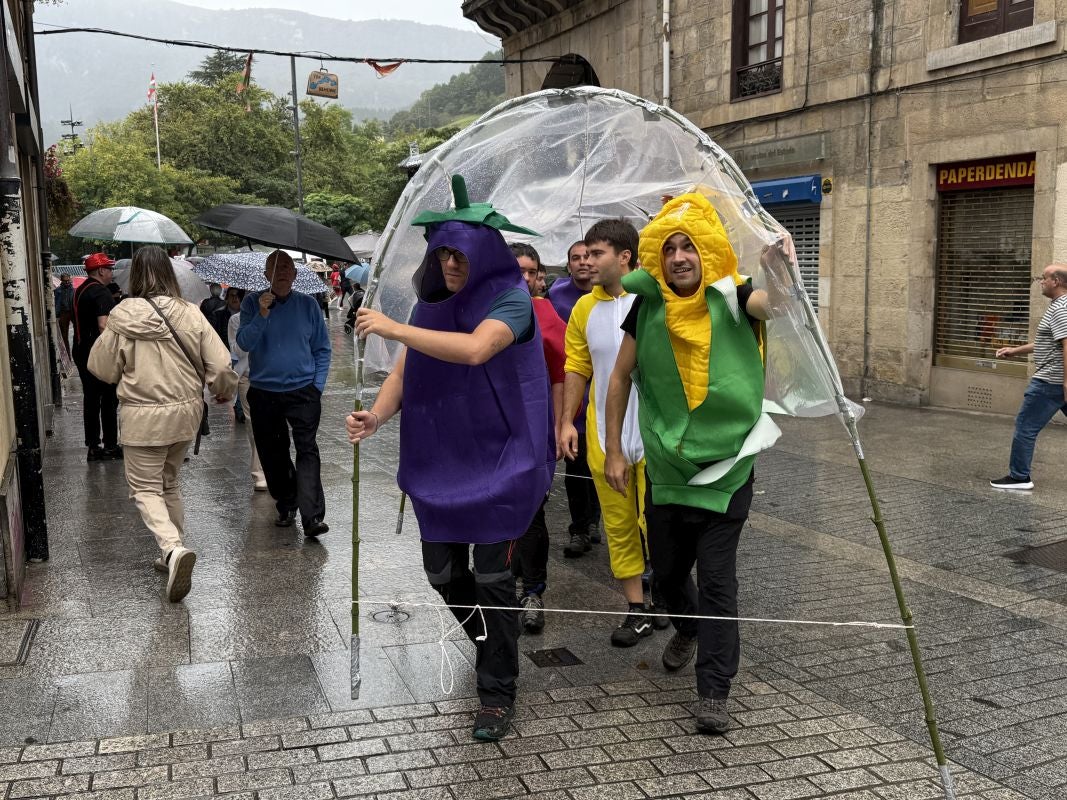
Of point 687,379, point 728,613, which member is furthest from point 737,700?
point 687,379

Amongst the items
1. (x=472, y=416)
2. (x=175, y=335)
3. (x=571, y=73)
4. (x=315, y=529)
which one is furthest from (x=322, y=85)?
(x=472, y=416)

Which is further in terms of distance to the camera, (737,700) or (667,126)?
(667,126)

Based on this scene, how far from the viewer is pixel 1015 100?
38.4 feet

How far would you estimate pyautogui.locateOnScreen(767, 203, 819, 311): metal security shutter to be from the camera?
1501 centimetres

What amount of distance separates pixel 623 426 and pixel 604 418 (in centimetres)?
10

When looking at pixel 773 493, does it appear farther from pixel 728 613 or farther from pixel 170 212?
pixel 170 212

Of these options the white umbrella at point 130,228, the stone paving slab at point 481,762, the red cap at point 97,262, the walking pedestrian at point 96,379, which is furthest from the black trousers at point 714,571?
the white umbrella at point 130,228

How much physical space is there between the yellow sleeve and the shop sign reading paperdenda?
845 cm

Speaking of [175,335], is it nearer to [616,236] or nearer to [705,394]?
[616,236]

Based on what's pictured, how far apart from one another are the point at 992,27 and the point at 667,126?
8.20m

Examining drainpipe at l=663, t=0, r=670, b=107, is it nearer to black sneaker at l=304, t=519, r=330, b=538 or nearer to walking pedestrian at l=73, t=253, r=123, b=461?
walking pedestrian at l=73, t=253, r=123, b=461

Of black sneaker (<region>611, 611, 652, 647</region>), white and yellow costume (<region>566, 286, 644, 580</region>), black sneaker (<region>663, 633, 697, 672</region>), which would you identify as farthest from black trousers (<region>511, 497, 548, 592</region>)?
black sneaker (<region>663, 633, 697, 672</region>)

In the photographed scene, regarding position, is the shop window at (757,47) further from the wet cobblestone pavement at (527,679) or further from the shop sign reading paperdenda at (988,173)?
the wet cobblestone pavement at (527,679)

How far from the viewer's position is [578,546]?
21.0 feet
